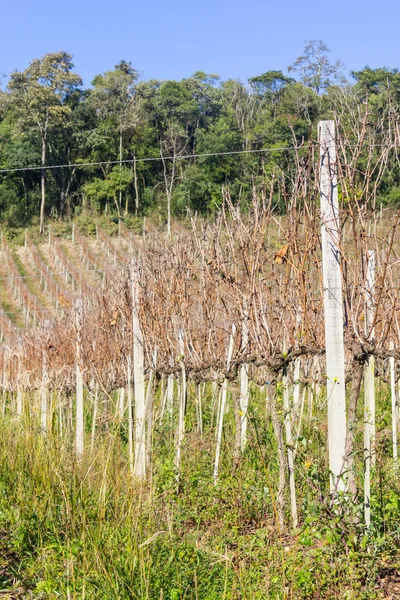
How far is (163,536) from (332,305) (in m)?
1.72

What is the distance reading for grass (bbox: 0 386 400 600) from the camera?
13.0 feet

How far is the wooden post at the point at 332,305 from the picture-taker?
476 centimetres

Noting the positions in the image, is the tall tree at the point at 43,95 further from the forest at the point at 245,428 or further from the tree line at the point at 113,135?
the forest at the point at 245,428

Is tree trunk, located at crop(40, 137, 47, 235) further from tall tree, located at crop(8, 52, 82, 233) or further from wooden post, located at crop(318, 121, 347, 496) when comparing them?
wooden post, located at crop(318, 121, 347, 496)

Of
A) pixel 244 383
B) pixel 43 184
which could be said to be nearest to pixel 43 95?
pixel 43 184

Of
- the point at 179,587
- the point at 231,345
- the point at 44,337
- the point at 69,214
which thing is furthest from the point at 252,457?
the point at 69,214

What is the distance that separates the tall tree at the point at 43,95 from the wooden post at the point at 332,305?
146 feet

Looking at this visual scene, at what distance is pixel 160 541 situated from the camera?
448cm

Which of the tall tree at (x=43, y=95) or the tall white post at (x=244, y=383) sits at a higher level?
the tall tree at (x=43, y=95)

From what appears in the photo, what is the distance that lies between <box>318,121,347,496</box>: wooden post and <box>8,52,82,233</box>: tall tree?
4461 cm

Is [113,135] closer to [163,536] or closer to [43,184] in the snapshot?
[43,184]

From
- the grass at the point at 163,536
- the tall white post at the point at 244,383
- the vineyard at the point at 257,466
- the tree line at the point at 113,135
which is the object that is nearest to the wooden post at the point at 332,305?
the vineyard at the point at 257,466

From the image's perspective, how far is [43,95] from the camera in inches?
1897

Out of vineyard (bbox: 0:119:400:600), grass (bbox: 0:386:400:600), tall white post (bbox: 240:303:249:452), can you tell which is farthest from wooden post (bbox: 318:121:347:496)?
tall white post (bbox: 240:303:249:452)
